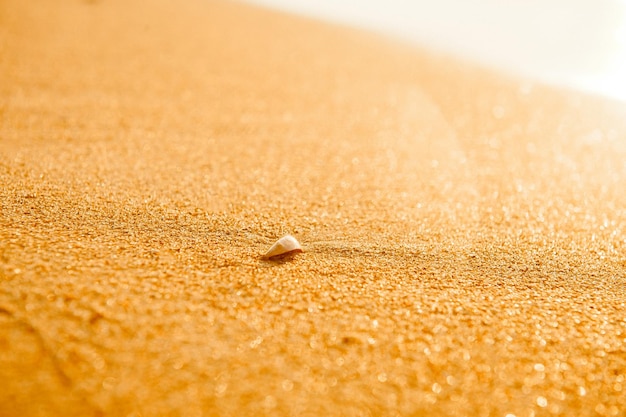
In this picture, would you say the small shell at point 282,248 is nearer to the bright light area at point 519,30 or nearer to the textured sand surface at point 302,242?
the textured sand surface at point 302,242

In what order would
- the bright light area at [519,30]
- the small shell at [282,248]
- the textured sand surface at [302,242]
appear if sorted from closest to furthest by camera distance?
the textured sand surface at [302,242] < the small shell at [282,248] < the bright light area at [519,30]

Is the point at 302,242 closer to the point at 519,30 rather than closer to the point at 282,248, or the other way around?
the point at 282,248

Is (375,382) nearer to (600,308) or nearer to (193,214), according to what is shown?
(600,308)

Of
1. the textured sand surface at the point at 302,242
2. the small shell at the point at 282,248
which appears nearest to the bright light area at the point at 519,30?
the textured sand surface at the point at 302,242

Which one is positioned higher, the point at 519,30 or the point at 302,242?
the point at 519,30

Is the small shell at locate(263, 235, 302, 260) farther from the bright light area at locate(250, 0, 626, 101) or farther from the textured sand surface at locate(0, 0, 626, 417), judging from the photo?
the bright light area at locate(250, 0, 626, 101)

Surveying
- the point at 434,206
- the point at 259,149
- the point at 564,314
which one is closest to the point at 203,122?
the point at 259,149

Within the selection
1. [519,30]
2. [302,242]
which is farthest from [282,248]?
[519,30]

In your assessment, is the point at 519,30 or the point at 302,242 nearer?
the point at 302,242
